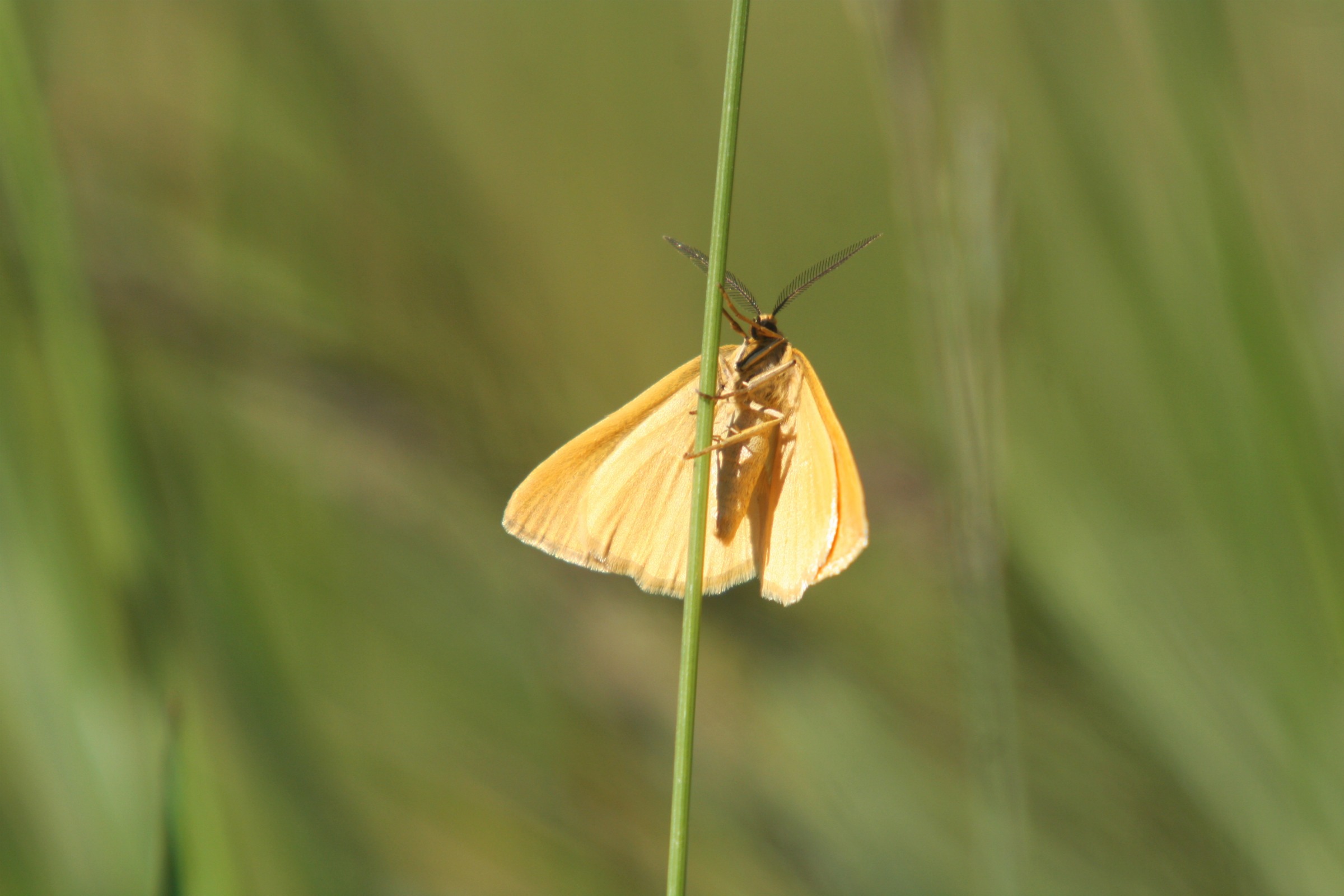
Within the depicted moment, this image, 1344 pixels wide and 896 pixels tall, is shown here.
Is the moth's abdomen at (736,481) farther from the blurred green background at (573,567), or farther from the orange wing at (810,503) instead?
the blurred green background at (573,567)

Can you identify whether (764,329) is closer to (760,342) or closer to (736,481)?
(760,342)

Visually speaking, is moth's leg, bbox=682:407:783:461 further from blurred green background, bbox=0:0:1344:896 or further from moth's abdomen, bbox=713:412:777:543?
blurred green background, bbox=0:0:1344:896

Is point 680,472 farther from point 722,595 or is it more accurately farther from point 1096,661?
point 1096,661

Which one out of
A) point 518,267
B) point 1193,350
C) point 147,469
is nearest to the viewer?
point 147,469

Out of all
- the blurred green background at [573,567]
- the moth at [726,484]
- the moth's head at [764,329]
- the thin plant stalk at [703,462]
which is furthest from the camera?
the moth's head at [764,329]

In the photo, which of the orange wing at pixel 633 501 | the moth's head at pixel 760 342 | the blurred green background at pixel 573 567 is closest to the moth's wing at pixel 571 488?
the orange wing at pixel 633 501

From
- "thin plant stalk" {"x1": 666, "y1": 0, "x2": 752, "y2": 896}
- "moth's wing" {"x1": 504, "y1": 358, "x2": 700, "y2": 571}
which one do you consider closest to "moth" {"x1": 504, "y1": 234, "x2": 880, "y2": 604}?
"moth's wing" {"x1": 504, "y1": 358, "x2": 700, "y2": 571}

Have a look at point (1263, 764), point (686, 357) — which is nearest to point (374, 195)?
point (686, 357)
